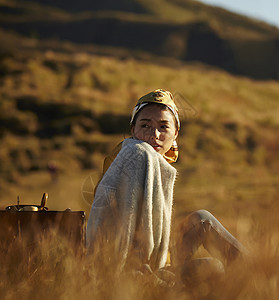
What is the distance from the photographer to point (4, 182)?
17.3m

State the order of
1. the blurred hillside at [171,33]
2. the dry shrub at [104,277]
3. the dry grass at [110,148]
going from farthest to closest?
the blurred hillside at [171,33]
the dry grass at [110,148]
the dry shrub at [104,277]

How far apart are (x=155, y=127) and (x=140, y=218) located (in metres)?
0.55

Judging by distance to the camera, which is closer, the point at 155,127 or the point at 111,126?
the point at 155,127

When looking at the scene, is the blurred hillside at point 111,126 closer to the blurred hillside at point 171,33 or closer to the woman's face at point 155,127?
the woman's face at point 155,127

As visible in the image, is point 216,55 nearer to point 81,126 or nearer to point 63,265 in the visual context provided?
point 81,126

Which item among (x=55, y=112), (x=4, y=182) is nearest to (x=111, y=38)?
(x=55, y=112)

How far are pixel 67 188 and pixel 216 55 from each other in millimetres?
53946

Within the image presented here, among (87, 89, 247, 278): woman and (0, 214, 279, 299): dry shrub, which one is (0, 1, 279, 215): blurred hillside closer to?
(87, 89, 247, 278): woman

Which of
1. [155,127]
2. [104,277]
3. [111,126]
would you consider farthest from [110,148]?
[104,277]

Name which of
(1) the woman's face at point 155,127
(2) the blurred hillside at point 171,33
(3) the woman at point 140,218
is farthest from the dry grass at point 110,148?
(2) the blurred hillside at point 171,33

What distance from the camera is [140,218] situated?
7.31ft

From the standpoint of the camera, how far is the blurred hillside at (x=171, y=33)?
6325 centimetres

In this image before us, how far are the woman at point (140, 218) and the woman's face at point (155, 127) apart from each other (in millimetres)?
130

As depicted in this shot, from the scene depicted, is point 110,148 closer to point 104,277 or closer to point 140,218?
point 140,218
